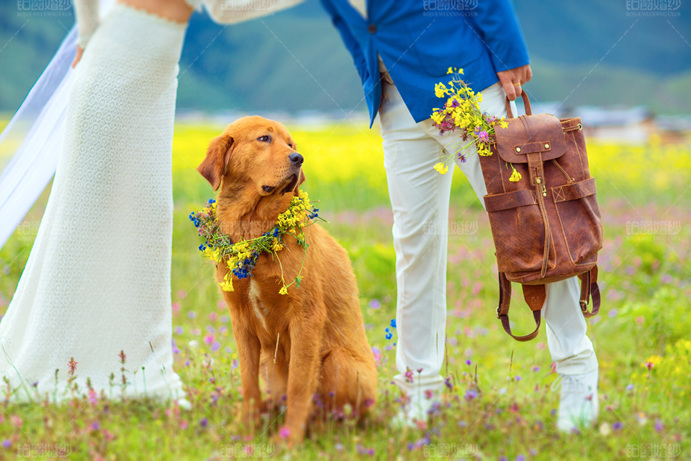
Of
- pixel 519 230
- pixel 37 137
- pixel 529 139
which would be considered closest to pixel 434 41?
pixel 529 139

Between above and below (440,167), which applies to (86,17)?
above

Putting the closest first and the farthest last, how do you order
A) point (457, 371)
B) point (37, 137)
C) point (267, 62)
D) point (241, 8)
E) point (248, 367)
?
point (241, 8), point (248, 367), point (37, 137), point (457, 371), point (267, 62)

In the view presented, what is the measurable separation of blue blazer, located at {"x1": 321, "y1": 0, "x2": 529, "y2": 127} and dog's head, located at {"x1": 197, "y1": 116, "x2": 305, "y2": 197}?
0.55m

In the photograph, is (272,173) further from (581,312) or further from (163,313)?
(581,312)

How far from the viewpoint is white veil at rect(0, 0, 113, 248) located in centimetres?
269

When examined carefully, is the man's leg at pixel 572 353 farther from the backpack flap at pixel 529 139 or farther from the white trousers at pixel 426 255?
the backpack flap at pixel 529 139

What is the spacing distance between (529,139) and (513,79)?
0.28 meters

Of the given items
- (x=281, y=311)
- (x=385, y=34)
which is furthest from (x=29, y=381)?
(x=385, y=34)

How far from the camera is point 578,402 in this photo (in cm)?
238

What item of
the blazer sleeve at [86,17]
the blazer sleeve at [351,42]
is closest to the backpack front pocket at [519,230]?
the blazer sleeve at [351,42]

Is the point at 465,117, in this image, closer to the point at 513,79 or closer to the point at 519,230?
the point at 513,79

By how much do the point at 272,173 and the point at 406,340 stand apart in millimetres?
1005

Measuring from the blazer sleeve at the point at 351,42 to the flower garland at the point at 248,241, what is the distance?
26.0 inches

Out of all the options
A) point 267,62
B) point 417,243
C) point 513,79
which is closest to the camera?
point 513,79
